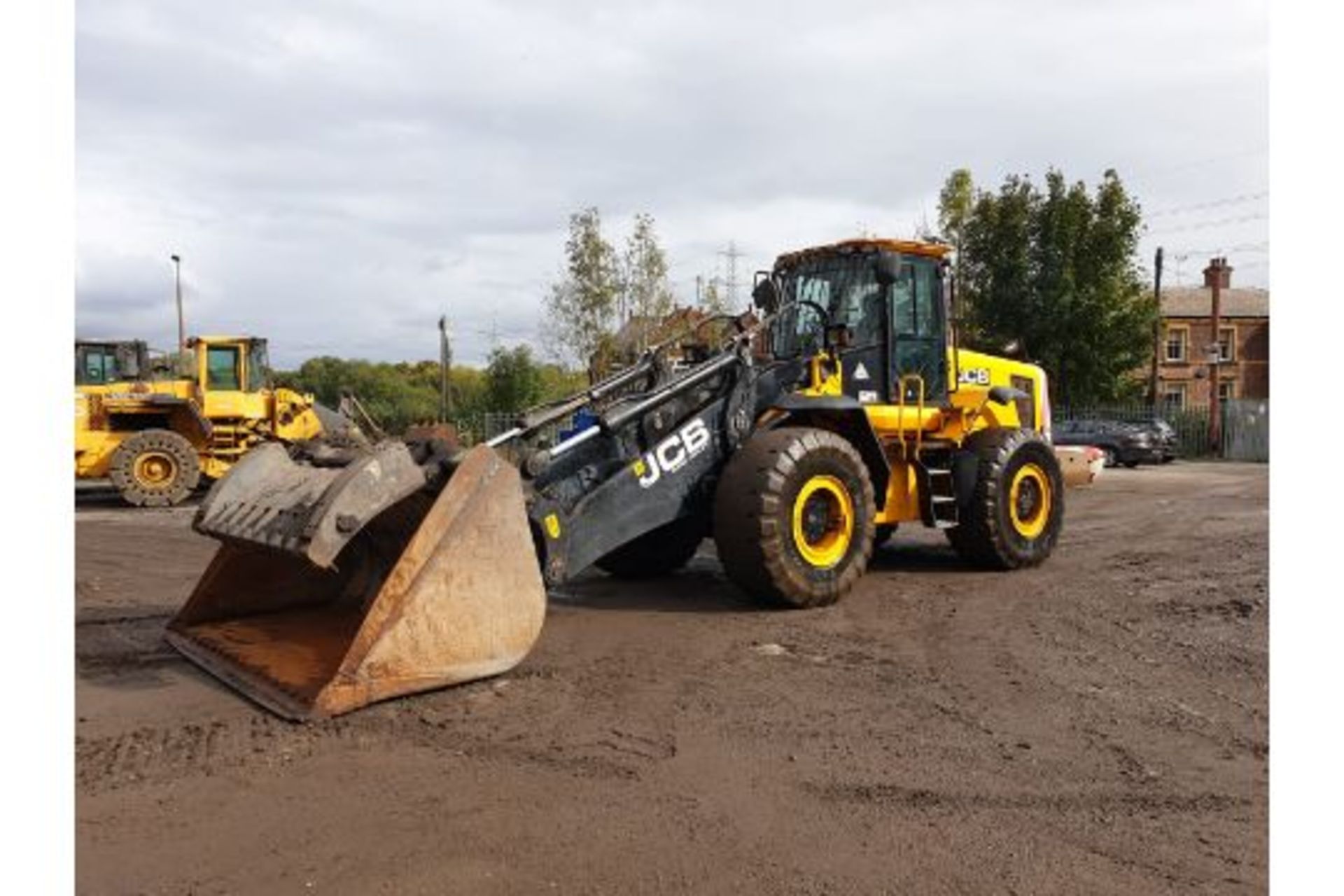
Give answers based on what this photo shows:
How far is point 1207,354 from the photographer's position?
46.4 m

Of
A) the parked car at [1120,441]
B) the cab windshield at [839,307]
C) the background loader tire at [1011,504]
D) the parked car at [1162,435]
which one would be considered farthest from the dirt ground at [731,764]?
the parked car at [1162,435]

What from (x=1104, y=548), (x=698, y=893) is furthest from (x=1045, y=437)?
(x=698, y=893)

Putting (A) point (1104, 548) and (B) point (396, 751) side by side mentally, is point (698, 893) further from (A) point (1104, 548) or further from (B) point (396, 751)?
(A) point (1104, 548)

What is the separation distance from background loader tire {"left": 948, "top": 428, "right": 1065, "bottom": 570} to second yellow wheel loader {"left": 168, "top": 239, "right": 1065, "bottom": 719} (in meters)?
0.02

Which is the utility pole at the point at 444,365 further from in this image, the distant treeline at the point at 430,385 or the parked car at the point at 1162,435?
the parked car at the point at 1162,435

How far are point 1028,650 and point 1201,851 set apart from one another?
8.95ft

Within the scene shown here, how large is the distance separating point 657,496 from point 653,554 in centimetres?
198

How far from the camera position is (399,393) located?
44.2 m

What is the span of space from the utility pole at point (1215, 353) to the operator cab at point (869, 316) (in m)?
31.1

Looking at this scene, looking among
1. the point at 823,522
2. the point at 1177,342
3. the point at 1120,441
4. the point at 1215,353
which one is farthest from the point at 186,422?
the point at 1177,342

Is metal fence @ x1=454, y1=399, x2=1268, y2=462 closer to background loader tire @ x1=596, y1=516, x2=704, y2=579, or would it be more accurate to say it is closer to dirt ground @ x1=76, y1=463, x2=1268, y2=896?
background loader tire @ x1=596, y1=516, x2=704, y2=579

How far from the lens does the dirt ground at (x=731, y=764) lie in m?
3.42

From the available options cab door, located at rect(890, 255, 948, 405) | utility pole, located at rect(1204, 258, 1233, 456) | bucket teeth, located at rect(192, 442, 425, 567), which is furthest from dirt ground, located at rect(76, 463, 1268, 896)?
utility pole, located at rect(1204, 258, 1233, 456)

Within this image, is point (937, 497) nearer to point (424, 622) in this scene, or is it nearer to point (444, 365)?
point (424, 622)
